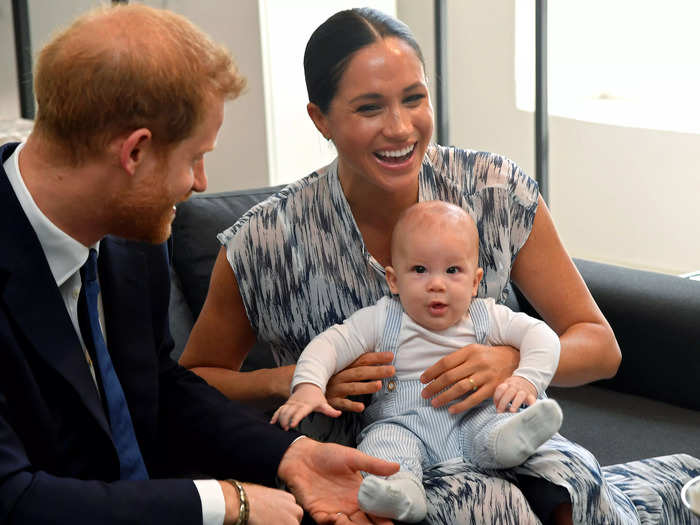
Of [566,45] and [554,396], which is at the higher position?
[566,45]

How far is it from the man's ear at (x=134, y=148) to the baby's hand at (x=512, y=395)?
27.8 inches

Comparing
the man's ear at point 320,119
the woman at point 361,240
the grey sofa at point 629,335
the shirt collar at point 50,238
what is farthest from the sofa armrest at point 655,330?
the shirt collar at point 50,238

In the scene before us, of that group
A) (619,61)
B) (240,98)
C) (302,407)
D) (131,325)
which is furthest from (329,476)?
(619,61)

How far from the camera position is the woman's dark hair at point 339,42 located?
189cm

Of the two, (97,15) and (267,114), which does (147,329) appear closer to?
(97,15)

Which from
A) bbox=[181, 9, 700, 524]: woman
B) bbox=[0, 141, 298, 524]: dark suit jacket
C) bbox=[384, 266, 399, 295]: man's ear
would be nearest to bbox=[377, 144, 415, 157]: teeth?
bbox=[181, 9, 700, 524]: woman

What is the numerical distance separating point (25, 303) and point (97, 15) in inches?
16.7

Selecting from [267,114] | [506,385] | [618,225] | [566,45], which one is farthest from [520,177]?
[566,45]

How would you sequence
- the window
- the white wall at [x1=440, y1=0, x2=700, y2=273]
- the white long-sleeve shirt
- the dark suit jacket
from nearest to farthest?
1. the dark suit jacket
2. the white long-sleeve shirt
3. the white wall at [x1=440, y1=0, x2=700, y2=273]
4. the window

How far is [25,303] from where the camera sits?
141 cm

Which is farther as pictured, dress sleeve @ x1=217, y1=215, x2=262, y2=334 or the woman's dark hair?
dress sleeve @ x1=217, y1=215, x2=262, y2=334

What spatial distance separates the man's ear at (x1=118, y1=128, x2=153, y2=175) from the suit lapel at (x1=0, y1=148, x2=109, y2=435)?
0.54 feet

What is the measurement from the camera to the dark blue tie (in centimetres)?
155

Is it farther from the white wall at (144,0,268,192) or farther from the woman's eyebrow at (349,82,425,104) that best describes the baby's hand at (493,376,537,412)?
the white wall at (144,0,268,192)
